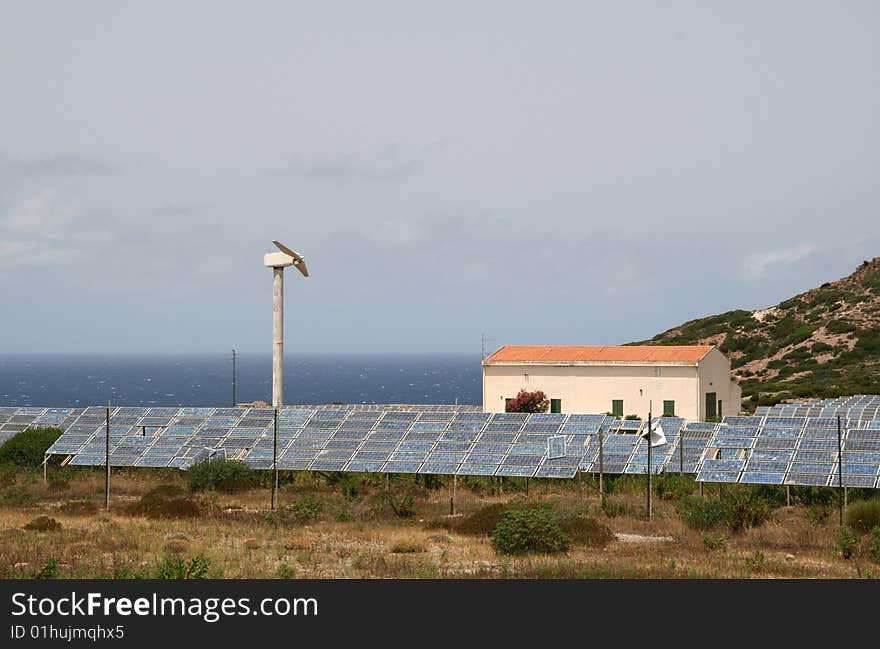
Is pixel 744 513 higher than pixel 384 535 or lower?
higher

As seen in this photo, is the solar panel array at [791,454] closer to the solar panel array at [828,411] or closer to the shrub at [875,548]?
the solar panel array at [828,411]

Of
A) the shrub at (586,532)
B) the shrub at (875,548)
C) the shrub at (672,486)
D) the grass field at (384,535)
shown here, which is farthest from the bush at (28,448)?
the shrub at (875,548)

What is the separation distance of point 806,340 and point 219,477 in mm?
89735

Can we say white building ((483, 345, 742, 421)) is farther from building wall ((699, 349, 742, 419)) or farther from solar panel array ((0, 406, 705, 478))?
solar panel array ((0, 406, 705, 478))

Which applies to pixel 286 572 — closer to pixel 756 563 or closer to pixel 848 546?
pixel 756 563

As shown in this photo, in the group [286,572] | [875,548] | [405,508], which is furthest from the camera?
[405,508]

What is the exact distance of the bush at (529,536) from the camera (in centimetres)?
2838

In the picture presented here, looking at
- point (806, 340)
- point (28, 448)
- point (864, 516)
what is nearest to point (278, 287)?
point (28, 448)

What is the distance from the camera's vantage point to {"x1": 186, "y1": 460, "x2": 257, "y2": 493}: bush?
42.3 m

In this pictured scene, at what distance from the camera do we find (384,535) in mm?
32031

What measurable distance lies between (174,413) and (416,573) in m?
29.1

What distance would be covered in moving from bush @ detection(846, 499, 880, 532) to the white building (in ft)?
105

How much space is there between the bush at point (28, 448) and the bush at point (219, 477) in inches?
398

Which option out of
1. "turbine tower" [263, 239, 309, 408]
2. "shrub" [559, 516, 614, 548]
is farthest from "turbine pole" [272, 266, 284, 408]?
"shrub" [559, 516, 614, 548]
